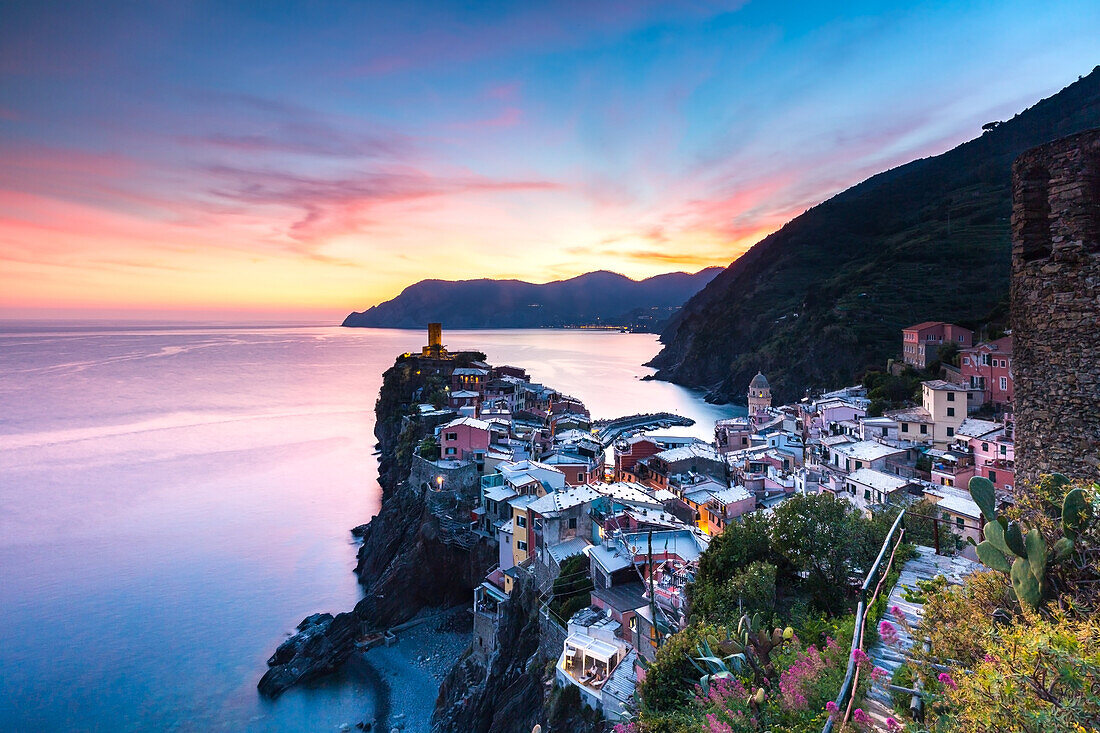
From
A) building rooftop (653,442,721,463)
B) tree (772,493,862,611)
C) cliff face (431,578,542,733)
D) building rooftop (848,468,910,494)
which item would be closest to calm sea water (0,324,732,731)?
cliff face (431,578,542,733)

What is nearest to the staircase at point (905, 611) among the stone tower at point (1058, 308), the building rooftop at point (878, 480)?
the stone tower at point (1058, 308)

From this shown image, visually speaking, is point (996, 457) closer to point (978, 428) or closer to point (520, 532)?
point (978, 428)

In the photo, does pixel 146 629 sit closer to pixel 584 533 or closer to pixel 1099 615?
pixel 584 533

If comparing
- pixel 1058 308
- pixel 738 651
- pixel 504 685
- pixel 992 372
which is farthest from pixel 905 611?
pixel 992 372

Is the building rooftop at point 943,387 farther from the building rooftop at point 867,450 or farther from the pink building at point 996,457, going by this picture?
the pink building at point 996,457

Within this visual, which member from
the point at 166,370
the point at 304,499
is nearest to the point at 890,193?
the point at 304,499

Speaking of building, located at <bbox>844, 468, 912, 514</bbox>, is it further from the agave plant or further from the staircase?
the agave plant
